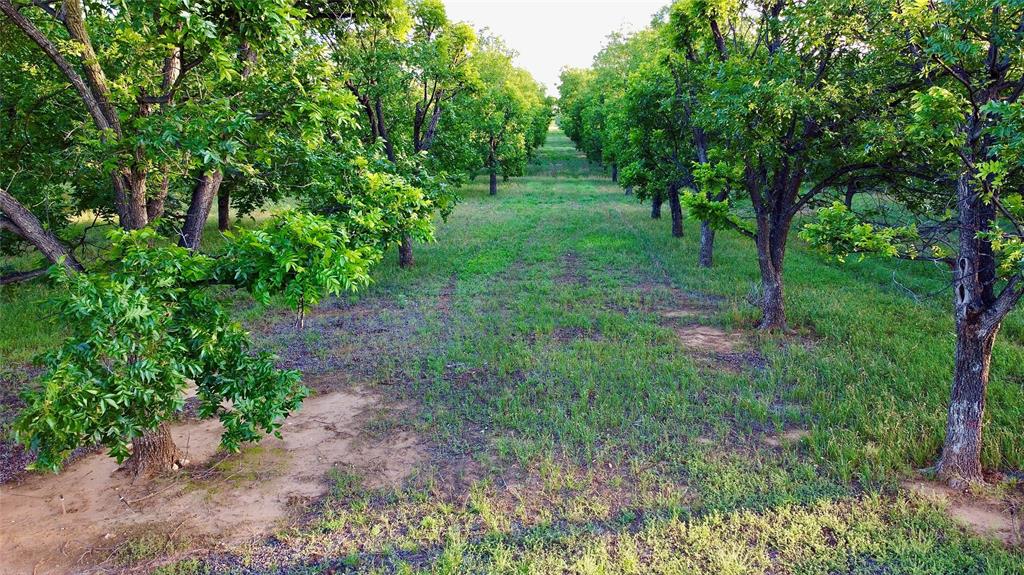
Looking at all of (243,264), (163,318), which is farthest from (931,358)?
(163,318)

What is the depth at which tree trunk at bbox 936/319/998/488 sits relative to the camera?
6359 mm

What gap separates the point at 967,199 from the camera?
6.27 meters

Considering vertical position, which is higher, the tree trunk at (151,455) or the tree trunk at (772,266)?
the tree trunk at (772,266)

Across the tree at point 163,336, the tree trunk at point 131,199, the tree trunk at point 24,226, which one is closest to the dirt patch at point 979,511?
the tree at point 163,336

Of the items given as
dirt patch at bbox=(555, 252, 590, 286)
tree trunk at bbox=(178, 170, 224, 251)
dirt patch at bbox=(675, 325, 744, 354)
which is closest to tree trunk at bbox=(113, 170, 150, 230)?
tree trunk at bbox=(178, 170, 224, 251)

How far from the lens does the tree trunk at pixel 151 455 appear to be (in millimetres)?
6898

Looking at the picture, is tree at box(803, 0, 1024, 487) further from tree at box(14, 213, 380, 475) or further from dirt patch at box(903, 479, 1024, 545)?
tree at box(14, 213, 380, 475)

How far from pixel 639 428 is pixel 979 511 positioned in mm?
3679

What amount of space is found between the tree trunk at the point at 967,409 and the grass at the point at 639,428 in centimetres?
46

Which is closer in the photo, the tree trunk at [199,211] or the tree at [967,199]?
the tree at [967,199]

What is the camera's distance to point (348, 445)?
7.78m

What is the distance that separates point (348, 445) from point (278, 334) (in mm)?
5399

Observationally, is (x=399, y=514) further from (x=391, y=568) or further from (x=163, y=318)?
(x=163, y=318)

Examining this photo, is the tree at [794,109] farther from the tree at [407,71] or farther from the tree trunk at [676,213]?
the tree trunk at [676,213]
